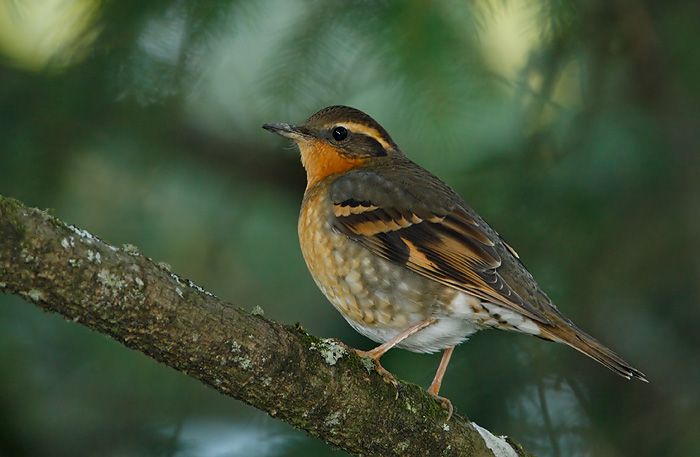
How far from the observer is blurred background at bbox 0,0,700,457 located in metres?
4.72

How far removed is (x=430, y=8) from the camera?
15.4ft

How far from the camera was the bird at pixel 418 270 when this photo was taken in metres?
4.04

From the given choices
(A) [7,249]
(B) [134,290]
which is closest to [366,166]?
(B) [134,290]

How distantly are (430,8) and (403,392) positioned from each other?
241cm

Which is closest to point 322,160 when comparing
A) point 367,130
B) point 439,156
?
point 367,130

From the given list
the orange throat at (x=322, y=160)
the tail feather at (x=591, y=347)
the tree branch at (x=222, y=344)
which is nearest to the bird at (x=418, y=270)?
the tail feather at (x=591, y=347)

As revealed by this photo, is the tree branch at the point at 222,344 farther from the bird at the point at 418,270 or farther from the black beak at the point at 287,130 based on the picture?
the black beak at the point at 287,130

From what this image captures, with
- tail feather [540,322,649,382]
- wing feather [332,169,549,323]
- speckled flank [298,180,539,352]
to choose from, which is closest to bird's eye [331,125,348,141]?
wing feather [332,169,549,323]

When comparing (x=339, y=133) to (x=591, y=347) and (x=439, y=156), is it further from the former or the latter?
(x=591, y=347)

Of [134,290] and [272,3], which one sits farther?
[272,3]

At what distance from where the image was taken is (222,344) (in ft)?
9.42

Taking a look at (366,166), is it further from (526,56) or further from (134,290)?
(134,290)

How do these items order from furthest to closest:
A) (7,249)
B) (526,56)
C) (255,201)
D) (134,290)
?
(255,201), (526,56), (134,290), (7,249)

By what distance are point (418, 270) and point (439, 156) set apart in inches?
53.9
